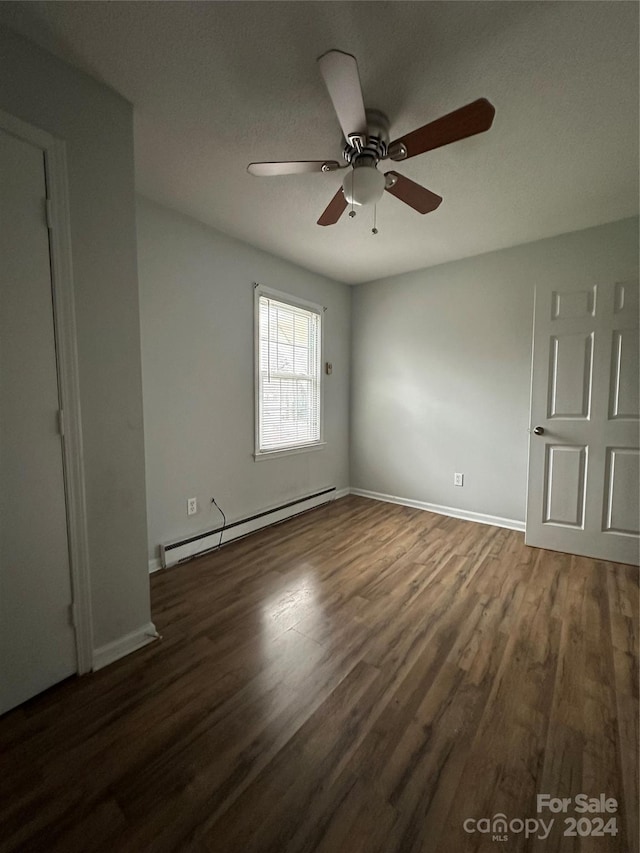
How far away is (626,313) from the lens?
94.7 inches

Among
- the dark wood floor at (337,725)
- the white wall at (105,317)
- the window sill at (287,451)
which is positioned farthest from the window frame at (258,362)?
the white wall at (105,317)

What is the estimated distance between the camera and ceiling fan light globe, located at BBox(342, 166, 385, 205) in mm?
1474

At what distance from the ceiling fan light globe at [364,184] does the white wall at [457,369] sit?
80.4 inches

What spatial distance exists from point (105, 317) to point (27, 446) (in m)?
0.62

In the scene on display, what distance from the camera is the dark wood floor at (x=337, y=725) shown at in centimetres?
98

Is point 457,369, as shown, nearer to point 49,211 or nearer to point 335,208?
point 335,208

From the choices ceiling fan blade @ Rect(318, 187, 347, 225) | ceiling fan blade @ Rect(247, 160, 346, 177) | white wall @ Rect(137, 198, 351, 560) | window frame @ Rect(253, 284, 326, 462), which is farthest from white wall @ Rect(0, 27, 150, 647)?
window frame @ Rect(253, 284, 326, 462)

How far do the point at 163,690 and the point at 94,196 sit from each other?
214cm

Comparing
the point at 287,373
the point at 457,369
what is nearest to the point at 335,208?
the point at 287,373

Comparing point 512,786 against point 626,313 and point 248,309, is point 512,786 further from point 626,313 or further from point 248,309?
point 248,309

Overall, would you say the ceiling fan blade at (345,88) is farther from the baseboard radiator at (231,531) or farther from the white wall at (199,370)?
the baseboard radiator at (231,531)

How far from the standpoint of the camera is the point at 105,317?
4.97 feet

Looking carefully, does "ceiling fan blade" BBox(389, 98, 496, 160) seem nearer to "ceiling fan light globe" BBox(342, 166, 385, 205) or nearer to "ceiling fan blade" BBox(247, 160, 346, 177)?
"ceiling fan light globe" BBox(342, 166, 385, 205)

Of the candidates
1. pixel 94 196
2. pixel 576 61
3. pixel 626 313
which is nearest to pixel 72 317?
pixel 94 196
